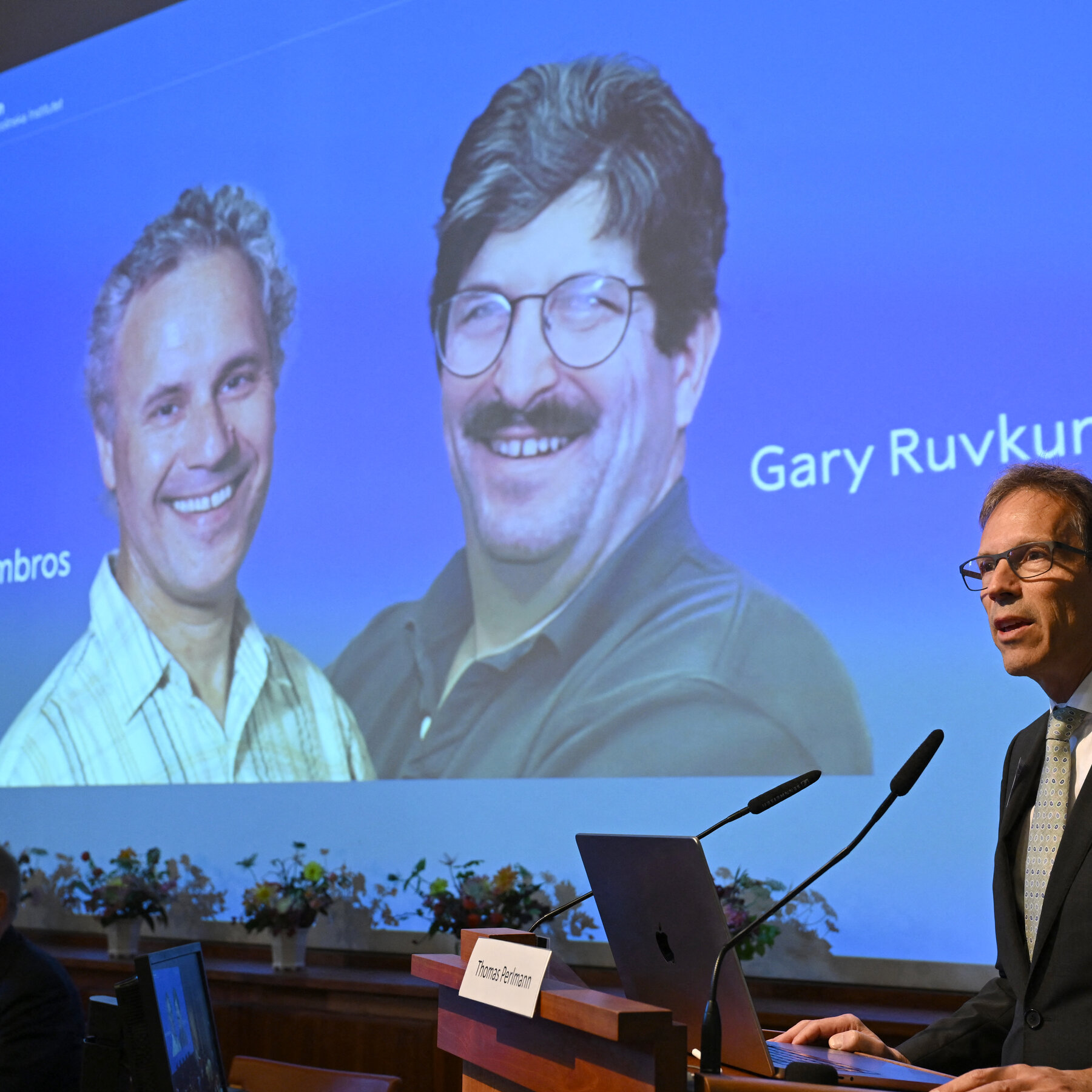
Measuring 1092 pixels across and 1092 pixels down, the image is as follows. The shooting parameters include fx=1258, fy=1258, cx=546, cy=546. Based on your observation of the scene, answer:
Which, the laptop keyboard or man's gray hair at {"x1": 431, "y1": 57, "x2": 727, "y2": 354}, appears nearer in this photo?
the laptop keyboard

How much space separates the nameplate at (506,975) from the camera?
153 cm

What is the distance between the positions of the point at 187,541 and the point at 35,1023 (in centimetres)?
222

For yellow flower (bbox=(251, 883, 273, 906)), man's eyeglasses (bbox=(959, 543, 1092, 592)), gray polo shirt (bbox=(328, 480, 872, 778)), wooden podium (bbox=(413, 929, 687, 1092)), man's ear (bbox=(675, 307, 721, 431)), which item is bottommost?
wooden podium (bbox=(413, 929, 687, 1092))

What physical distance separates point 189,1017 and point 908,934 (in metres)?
1.87

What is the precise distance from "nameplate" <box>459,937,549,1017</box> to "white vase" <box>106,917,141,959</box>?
10.5 ft

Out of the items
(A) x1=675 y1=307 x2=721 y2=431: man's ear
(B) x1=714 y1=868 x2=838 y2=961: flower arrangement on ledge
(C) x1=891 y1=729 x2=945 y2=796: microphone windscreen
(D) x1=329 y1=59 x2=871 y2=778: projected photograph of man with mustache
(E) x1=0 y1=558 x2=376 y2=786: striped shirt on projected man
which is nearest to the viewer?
(C) x1=891 y1=729 x2=945 y2=796: microphone windscreen

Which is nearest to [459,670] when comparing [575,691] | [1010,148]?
[575,691]

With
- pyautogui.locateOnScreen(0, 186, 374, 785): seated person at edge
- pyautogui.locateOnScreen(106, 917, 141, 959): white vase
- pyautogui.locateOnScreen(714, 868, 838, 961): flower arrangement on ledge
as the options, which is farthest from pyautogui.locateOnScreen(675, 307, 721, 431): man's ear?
pyautogui.locateOnScreen(106, 917, 141, 959): white vase

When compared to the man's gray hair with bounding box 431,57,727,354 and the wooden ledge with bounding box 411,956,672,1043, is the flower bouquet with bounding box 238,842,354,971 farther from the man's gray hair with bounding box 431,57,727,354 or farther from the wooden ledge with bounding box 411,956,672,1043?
the wooden ledge with bounding box 411,956,672,1043

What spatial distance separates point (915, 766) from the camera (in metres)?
1.67

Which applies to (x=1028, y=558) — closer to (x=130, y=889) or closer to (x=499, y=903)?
(x=499, y=903)

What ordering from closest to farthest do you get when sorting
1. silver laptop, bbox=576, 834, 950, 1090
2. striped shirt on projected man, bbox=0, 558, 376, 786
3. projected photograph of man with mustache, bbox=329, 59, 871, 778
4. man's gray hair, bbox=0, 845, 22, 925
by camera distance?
silver laptop, bbox=576, 834, 950, 1090 → man's gray hair, bbox=0, 845, 22, 925 → projected photograph of man with mustache, bbox=329, 59, 871, 778 → striped shirt on projected man, bbox=0, 558, 376, 786

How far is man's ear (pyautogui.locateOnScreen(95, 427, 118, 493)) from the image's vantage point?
5148mm

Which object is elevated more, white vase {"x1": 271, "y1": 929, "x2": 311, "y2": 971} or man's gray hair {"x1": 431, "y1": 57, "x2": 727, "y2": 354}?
man's gray hair {"x1": 431, "y1": 57, "x2": 727, "y2": 354}
